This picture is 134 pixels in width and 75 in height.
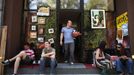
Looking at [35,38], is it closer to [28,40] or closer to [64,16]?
[28,40]

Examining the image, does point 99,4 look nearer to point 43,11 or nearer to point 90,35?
point 90,35

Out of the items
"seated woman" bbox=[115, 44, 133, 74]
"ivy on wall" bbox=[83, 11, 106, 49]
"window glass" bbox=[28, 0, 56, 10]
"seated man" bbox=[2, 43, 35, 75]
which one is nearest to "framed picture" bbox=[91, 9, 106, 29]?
"ivy on wall" bbox=[83, 11, 106, 49]

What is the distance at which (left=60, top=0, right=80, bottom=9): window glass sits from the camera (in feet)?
34.8

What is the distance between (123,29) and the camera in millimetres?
9648

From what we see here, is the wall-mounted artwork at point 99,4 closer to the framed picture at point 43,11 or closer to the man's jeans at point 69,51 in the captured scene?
the framed picture at point 43,11

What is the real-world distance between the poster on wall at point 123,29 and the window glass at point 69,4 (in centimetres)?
175

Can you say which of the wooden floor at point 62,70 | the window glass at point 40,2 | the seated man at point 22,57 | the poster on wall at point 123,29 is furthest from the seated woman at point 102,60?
the window glass at point 40,2

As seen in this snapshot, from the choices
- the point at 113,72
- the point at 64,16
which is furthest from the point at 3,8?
the point at 113,72

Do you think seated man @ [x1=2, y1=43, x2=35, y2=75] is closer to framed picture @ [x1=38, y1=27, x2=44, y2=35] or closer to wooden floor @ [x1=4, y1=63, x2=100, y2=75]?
wooden floor @ [x1=4, y1=63, x2=100, y2=75]

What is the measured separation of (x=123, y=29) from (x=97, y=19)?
4.54 feet

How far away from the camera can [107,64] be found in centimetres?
796

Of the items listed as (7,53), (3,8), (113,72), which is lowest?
(113,72)

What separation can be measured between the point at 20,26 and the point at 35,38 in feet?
2.62

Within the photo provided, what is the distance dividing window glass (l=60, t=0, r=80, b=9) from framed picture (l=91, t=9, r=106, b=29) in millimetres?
689
